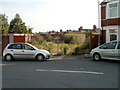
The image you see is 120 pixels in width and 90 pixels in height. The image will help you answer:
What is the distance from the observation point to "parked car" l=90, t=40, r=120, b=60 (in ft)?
42.5

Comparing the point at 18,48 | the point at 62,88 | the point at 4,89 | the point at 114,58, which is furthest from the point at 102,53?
the point at 4,89

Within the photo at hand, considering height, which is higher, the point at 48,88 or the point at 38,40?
the point at 38,40

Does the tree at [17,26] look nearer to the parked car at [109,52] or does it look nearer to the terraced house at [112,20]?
the terraced house at [112,20]

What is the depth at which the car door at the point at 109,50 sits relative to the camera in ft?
43.2

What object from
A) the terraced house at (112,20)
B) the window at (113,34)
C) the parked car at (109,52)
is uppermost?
the terraced house at (112,20)

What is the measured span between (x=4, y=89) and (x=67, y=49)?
12439 millimetres

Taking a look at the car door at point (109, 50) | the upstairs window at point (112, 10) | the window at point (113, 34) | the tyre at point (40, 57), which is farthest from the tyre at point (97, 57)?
the upstairs window at point (112, 10)

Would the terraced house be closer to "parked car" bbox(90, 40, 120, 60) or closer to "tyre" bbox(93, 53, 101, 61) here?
"parked car" bbox(90, 40, 120, 60)

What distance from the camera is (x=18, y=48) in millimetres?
14500

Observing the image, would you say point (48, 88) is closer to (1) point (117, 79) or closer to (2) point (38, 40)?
(1) point (117, 79)

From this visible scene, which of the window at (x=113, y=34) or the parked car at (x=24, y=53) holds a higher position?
the window at (x=113, y=34)

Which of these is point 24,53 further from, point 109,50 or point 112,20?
point 112,20

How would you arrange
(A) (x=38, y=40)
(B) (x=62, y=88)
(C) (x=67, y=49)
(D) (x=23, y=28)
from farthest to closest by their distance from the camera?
(D) (x=23, y=28), (A) (x=38, y=40), (C) (x=67, y=49), (B) (x=62, y=88)

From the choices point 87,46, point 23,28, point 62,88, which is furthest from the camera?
point 23,28
